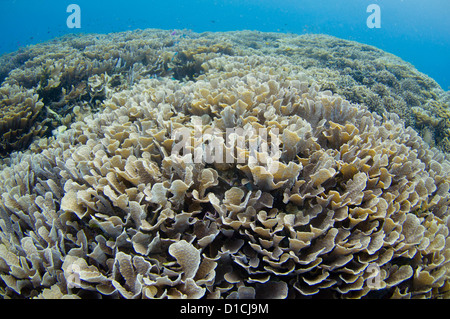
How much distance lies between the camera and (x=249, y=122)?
2.58 metres

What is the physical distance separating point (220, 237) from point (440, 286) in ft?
6.03

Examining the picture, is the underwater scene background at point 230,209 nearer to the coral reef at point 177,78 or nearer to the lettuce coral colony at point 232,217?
the lettuce coral colony at point 232,217

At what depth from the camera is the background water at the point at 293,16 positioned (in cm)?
11950

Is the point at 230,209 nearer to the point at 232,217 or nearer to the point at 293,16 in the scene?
the point at 232,217

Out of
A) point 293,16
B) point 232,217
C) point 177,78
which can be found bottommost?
point 232,217

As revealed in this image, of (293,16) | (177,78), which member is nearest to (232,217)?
(177,78)

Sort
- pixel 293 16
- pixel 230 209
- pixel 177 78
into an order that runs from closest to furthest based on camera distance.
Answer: pixel 230 209 < pixel 177 78 < pixel 293 16

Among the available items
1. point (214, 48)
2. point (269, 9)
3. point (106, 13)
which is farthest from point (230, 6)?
point (214, 48)

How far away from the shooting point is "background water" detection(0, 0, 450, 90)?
119500mm

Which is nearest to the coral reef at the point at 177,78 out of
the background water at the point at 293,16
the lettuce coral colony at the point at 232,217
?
the lettuce coral colony at the point at 232,217

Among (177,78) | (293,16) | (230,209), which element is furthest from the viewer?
(293,16)

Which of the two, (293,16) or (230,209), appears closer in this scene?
(230,209)

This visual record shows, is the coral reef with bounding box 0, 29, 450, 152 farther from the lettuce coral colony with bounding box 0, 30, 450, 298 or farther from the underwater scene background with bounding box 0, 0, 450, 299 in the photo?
the lettuce coral colony with bounding box 0, 30, 450, 298

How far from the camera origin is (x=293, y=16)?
159500 millimetres
